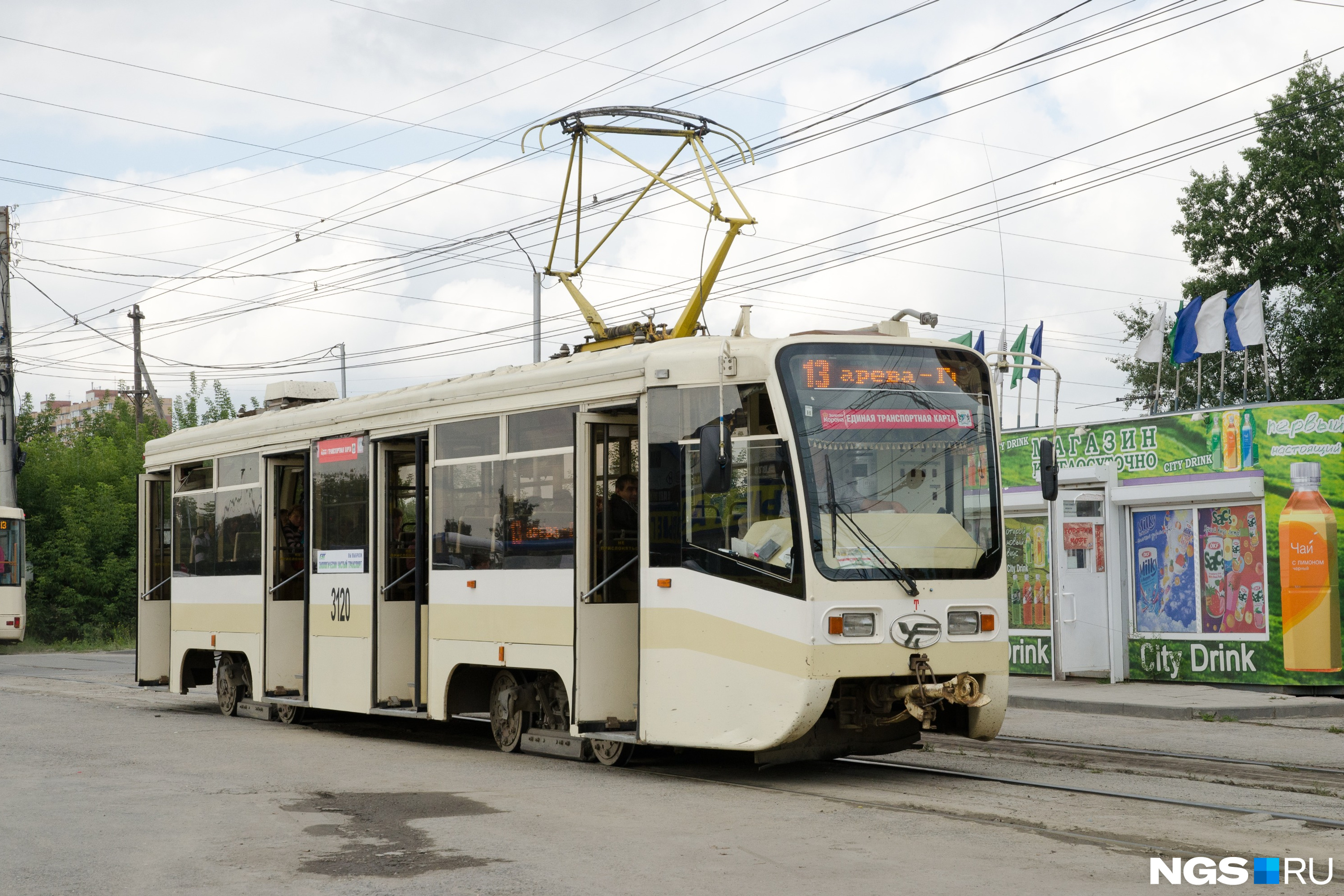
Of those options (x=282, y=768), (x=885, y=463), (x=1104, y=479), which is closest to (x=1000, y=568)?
(x=885, y=463)

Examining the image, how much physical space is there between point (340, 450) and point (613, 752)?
5.02 meters

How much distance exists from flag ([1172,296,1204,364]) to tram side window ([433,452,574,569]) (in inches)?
611

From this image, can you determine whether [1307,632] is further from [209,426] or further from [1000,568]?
[209,426]

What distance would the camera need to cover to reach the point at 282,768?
12.3m

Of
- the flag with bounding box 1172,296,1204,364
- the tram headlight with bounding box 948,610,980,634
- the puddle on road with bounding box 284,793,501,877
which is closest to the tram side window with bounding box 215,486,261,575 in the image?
the puddle on road with bounding box 284,793,501,877

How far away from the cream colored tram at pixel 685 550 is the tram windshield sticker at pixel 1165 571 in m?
10.5

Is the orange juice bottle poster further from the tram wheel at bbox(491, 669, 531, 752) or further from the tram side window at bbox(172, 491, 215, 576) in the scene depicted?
the tram side window at bbox(172, 491, 215, 576)

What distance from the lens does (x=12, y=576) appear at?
115 feet

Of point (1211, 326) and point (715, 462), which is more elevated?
point (1211, 326)

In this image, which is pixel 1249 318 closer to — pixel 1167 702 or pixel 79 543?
pixel 1167 702

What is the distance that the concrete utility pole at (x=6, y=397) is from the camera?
3425 centimetres

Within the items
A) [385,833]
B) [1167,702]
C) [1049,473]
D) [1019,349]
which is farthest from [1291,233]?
[385,833]

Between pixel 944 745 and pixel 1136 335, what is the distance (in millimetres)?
38972

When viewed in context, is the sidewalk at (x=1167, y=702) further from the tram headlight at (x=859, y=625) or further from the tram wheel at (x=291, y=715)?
the tram wheel at (x=291, y=715)
